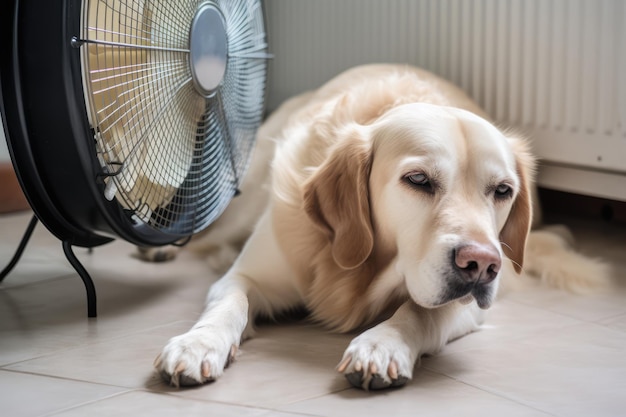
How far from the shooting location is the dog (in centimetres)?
157

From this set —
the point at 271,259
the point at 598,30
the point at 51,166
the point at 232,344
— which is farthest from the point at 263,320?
the point at 598,30

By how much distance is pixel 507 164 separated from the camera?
1.77 meters

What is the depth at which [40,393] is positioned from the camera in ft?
4.99

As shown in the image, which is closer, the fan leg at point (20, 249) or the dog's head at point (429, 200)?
the dog's head at point (429, 200)

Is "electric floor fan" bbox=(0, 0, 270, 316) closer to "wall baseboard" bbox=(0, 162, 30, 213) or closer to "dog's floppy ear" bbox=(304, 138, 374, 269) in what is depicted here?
"dog's floppy ear" bbox=(304, 138, 374, 269)

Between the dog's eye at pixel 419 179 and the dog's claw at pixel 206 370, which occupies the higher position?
the dog's eye at pixel 419 179

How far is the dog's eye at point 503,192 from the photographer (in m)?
1.75

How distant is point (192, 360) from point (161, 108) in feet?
2.11

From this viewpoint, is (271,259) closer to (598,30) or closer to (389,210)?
(389,210)

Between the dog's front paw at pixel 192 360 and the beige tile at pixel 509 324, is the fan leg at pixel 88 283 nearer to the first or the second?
the dog's front paw at pixel 192 360

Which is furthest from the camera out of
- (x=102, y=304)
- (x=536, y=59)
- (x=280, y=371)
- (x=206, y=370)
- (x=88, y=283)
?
(x=536, y=59)

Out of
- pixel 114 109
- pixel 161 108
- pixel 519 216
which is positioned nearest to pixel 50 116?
Answer: pixel 114 109

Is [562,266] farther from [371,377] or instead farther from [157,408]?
[157,408]

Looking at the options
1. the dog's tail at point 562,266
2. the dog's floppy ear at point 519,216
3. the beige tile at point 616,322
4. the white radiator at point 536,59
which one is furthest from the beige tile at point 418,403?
the white radiator at point 536,59
